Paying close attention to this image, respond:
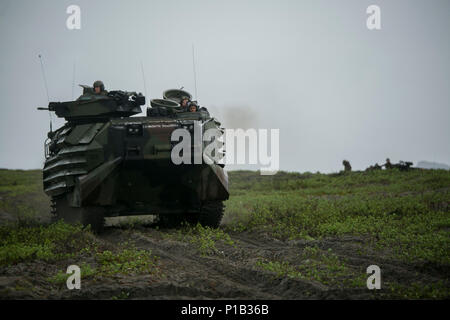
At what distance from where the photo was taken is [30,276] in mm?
5668

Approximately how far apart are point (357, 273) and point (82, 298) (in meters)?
2.88

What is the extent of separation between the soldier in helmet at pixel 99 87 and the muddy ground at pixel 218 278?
416cm

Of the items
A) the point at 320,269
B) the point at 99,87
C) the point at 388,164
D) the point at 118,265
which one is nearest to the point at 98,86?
the point at 99,87

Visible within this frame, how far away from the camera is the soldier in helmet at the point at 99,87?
10833 millimetres

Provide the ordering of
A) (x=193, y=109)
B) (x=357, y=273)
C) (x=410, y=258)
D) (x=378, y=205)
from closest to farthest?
(x=357, y=273) < (x=410, y=258) < (x=193, y=109) < (x=378, y=205)

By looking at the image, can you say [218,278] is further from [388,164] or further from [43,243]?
[388,164]

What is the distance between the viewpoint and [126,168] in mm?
9148

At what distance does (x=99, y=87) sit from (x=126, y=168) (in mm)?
2574

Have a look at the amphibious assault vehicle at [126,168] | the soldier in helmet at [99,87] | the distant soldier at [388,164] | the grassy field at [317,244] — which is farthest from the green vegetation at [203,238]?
the distant soldier at [388,164]

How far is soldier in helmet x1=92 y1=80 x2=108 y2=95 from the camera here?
1083cm

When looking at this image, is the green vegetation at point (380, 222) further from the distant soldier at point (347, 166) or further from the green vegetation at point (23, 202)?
the distant soldier at point (347, 166)
